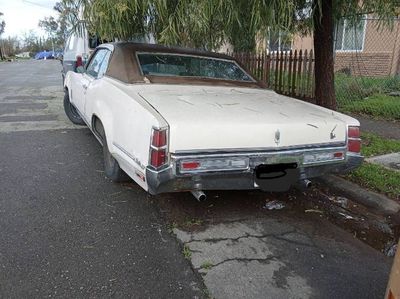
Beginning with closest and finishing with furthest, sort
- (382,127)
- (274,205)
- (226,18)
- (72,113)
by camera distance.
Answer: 1. (226,18)
2. (274,205)
3. (382,127)
4. (72,113)

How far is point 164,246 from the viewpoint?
3227 millimetres

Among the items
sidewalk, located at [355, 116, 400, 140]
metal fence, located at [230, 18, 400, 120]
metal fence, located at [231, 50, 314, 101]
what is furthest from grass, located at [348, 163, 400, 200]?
metal fence, located at [231, 50, 314, 101]

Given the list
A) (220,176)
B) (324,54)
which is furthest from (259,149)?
(324,54)

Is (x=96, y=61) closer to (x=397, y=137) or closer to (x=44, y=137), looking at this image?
(x=44, y=137)

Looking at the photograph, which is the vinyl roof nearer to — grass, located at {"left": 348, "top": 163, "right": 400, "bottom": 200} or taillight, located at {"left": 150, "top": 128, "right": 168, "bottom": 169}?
taillight, located at {"left": 150, "top": 128, "right": 168, "bottom": 169}

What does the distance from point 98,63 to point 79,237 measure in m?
2.86

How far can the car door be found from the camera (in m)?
5.04

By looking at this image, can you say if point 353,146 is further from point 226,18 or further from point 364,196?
point 226,18

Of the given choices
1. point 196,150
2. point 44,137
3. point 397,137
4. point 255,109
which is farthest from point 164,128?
point 397,137

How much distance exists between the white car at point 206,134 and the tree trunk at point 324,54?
1399mm

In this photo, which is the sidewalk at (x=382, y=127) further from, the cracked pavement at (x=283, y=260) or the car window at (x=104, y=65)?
the car window at (x=104, y=65)

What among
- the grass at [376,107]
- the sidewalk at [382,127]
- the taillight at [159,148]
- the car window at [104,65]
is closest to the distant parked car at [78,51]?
the car window at [104,65]

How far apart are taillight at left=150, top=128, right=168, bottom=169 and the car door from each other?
2.23m

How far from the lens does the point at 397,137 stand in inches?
259
